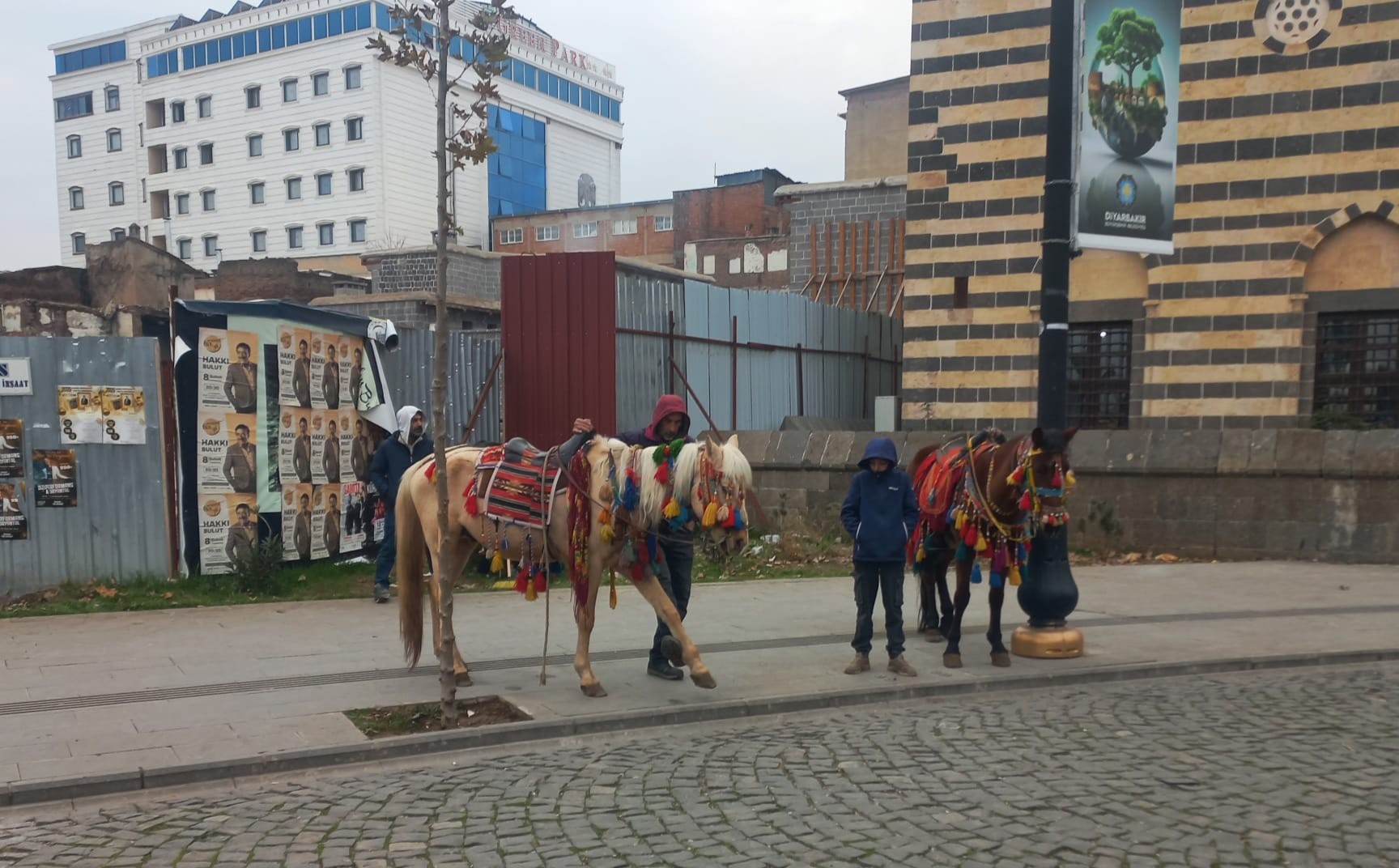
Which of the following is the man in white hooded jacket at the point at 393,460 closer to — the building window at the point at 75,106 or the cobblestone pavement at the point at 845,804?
the cobblestone pavement at the point at 845,804

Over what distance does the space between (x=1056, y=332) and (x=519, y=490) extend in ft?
14.9

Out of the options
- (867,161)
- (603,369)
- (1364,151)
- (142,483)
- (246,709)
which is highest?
(867,161)

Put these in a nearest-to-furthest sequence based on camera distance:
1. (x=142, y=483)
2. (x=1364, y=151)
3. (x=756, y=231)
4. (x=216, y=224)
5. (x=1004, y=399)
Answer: (x=142, y=483)
(x=1364, y=151)
(x=1004, y=399)
(x=756, y=231)
(x=216, y=224)

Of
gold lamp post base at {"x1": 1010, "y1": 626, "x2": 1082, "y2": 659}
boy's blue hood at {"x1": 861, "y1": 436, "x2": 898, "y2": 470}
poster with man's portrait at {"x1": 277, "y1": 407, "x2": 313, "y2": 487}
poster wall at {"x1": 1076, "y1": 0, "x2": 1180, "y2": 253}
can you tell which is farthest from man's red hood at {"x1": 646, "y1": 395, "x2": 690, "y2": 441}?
poster with man's portrait at {"x1": 277, "y1": 407, "x2": 313, "y2": 487}

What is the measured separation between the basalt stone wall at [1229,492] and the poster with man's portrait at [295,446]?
256 inches

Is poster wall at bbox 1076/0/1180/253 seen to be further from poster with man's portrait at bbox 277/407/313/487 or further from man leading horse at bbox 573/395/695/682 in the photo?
poster with man's portrait at bbox 277/407/313/487

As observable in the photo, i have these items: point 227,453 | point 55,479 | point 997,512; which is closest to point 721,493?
point 997,512

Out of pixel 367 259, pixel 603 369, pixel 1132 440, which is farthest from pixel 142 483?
pixel 367 259

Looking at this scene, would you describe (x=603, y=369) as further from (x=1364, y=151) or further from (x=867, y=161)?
(x=867, y=161)

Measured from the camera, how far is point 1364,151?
577 inches

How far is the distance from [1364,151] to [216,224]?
63.8m

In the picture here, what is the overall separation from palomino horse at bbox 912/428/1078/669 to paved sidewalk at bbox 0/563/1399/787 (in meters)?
0.59

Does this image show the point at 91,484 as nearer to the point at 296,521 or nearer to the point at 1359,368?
the point at 296,521

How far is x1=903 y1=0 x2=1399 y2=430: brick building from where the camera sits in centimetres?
1474
